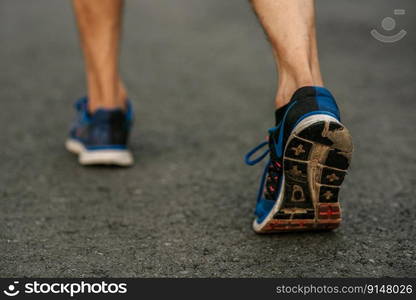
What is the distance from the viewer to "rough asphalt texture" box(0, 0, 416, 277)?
6.71 ft

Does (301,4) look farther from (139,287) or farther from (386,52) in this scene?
(386,52)

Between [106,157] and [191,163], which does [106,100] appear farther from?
[191,163]

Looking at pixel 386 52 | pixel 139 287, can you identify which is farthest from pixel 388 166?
pixel 386 52

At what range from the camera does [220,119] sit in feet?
11.8

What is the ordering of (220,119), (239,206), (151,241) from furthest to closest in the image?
(220,119) → (239,206) → (151,241)

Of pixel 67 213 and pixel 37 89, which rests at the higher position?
pixel 37 89

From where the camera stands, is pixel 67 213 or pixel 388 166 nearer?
pixel 67 213

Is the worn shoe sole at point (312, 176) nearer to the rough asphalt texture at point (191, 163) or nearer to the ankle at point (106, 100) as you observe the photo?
the rough asphalt texture at point (191, 163)

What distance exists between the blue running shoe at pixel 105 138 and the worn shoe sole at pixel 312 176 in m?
0.92

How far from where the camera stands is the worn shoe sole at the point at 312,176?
187cm

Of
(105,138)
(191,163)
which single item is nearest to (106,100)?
(105,138)

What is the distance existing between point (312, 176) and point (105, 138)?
117cm

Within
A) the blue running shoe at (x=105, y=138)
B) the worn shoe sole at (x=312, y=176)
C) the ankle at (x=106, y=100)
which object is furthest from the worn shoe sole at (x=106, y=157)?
the worn shoe sole at (x=312, y=176)

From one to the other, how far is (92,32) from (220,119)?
3.15 feet
